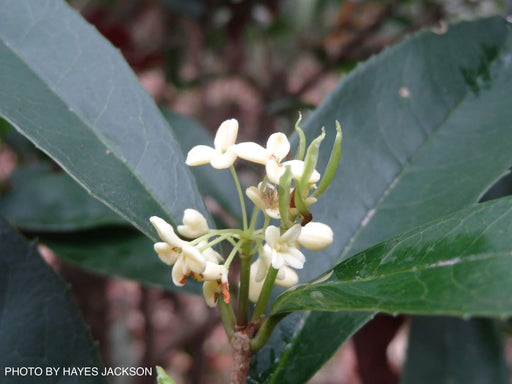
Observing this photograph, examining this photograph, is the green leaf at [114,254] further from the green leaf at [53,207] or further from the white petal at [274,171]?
the white petal at [274,171]

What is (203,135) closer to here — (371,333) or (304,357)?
(371,333)

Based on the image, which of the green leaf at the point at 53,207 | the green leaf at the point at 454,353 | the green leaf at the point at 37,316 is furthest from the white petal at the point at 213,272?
the green leaf at the point at 454,353

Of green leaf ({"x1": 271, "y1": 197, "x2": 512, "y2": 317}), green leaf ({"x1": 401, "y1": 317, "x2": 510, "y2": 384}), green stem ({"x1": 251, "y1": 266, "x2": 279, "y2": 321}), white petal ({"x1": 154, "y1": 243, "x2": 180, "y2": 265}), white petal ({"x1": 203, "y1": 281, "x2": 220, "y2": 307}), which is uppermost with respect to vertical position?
white petal ({"x1": 154, "y1": 243, "x2": 180, "y2": 265})

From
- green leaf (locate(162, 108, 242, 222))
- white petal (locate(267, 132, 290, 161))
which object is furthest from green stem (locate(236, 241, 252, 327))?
green leaf (locate(162, 108, 242, 222))

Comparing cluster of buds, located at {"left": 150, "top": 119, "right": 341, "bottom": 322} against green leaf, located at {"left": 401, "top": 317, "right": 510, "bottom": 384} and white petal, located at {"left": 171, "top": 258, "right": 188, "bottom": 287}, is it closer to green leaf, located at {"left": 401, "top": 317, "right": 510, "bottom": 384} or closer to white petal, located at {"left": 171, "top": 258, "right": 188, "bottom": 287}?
white petal, located at {"left": 171, "top": 258, "right": 188, "bottom": 287}

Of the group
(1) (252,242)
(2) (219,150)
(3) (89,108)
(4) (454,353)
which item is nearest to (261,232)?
(1) (252,242)

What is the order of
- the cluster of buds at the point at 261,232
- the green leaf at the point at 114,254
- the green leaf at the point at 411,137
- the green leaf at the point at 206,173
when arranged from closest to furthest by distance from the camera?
the cluster of buds at the point at 261,232 → the green leaf at the point at 411,137 → the green leaf at the point at 114,254 → the green leaf at the point at 206,173
